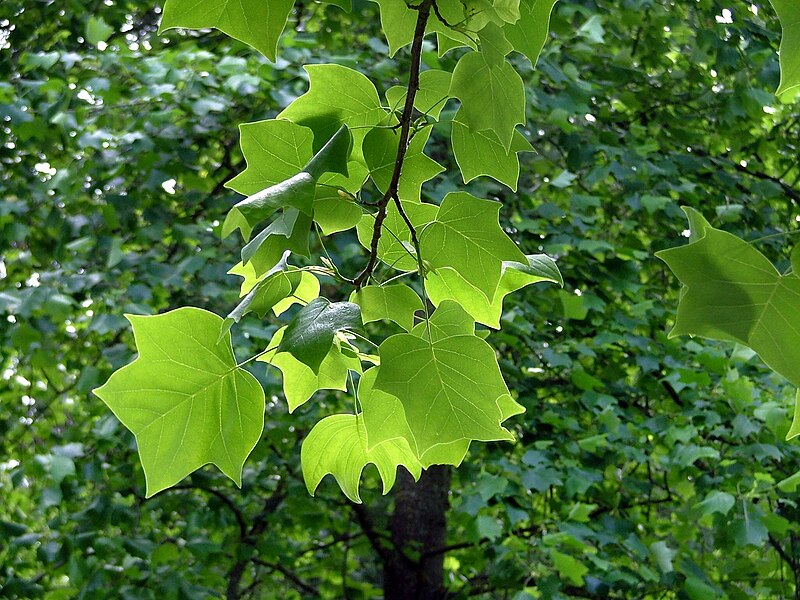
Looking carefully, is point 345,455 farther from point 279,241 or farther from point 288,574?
point 288,574

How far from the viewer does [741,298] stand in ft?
1.63

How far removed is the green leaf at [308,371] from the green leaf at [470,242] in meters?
0.09

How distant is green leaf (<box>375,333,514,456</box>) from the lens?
21.5 inches

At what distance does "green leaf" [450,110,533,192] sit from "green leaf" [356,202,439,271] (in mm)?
45

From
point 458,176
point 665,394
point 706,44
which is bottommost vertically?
point 665,394

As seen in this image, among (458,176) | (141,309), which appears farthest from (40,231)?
(458,176)

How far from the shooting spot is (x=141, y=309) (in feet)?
7.87

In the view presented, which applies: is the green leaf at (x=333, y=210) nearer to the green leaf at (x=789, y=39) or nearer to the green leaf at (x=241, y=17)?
the green leaf at (x=241, y=17)

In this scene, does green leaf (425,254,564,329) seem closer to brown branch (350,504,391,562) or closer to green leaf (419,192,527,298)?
green leaf (419,192,527,298)

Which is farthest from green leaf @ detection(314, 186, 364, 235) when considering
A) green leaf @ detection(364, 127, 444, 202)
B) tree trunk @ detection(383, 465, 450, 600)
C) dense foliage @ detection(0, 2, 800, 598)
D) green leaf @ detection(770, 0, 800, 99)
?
tree trunk @ detection(383, 465, 450, 600)

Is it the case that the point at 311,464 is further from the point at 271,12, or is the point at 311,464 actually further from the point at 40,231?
the point at 40,231

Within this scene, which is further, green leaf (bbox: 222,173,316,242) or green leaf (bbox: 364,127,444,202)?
green leaf (bbox: 364,127,444,202)

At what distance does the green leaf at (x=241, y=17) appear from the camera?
497 millimetres

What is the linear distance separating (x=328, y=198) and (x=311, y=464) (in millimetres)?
211
